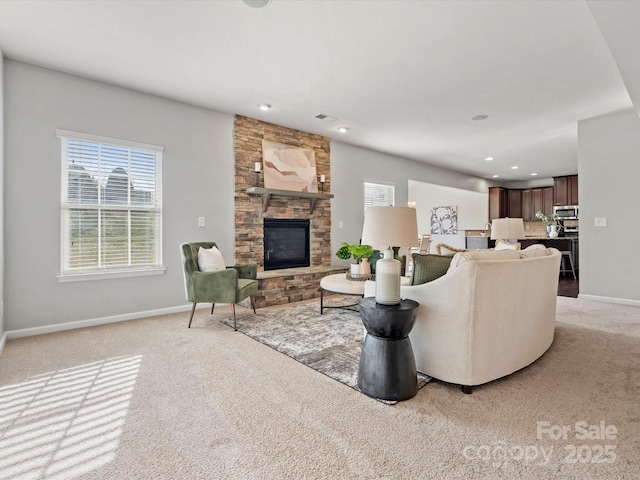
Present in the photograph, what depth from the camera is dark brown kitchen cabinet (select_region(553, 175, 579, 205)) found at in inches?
348

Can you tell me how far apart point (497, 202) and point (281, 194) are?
25.1ft

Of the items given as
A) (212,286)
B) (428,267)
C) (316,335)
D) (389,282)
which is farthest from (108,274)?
(428,267)

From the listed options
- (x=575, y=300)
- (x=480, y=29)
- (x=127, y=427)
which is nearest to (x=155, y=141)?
(x=127, y=427)

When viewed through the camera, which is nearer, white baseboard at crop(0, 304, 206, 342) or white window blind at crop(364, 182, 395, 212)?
white baseboard at crop(0, 304, 206, 342)

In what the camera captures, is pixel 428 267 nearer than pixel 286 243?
Yes

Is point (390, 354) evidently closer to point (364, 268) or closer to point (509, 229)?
point (364, 268)

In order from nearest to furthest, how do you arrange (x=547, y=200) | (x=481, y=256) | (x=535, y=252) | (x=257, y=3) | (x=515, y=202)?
(x=481, y=256) < (x=257, y=3) < (x=535, y=252) < (x=547, y=200) < (x=515, y=202)

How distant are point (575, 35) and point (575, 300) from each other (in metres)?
3.62

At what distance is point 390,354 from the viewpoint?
1.96m

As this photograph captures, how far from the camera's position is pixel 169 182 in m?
4.11

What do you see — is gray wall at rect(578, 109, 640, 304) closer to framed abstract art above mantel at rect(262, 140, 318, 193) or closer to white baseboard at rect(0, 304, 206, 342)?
framed abstract art above mantel at rect(262, 140, 318, 193)

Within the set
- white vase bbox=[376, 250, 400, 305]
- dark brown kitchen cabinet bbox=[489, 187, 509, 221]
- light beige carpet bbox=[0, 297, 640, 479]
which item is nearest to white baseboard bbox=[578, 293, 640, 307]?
light beige carpet bbox=[0, 297, 640, 479]

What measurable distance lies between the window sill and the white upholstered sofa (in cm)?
306

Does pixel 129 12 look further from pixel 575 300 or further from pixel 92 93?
pixel 575 300
